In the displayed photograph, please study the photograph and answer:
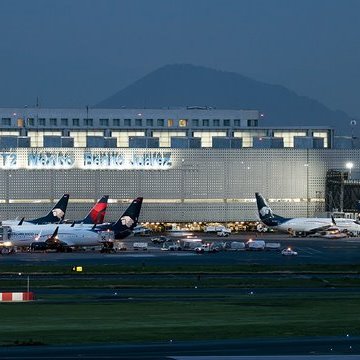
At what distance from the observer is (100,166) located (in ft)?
631

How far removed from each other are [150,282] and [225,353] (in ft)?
125

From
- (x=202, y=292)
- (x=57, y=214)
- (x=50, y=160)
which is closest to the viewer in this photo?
(x=202, y=292)

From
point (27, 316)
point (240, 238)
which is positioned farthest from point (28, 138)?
point (27, 316)

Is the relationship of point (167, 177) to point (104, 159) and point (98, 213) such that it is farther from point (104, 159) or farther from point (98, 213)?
point (98, 213)

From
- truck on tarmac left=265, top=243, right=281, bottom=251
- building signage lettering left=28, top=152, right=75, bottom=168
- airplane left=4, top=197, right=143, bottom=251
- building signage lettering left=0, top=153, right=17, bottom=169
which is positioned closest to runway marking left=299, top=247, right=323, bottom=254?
truck on tarmac left=265, top=243, right=281, bottom=251

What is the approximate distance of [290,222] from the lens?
18062 cm

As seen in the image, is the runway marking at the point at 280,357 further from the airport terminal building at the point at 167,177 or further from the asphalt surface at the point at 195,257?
the airport terminal building at the point at 167,177

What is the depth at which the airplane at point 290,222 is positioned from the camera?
177 meters

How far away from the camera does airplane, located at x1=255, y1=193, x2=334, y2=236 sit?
177 metres

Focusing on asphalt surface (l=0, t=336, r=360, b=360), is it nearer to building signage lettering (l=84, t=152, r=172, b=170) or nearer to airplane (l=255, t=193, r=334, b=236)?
airplane (l=255, t=193, r=334, b=236)

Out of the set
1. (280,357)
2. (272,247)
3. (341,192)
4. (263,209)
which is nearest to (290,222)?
(263,209)

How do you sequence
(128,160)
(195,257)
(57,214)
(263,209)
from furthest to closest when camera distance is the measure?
1. (128,160)
2. (263,209)
3. (57,214)
4. (195,257)

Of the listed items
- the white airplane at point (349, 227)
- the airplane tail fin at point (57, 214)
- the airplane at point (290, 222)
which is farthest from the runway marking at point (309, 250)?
the airplane tail fin at point (57, 214)

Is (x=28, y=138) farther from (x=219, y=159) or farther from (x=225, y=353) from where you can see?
(x=225, y=353)
